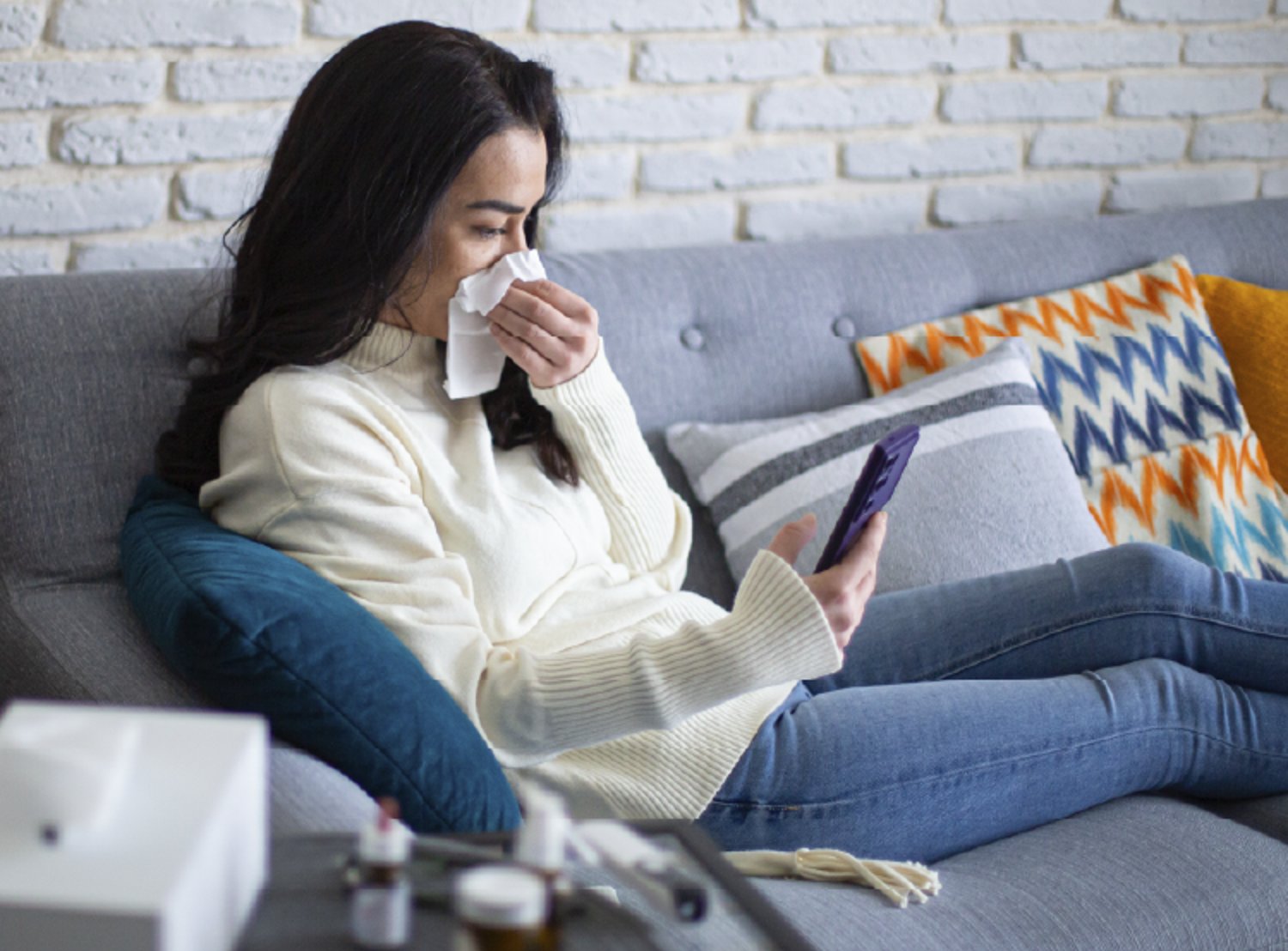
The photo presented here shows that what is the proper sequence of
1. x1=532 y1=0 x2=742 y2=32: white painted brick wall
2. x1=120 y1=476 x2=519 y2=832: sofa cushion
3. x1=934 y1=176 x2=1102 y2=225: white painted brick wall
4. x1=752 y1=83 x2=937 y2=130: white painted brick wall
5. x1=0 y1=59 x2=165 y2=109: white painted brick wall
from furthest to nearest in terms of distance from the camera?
1. x1=934 y1=176 x2=1102 y2=225: white painted brick wall
2. x1=752 y1=83 x2=937 y2=130: white painted brick wall
3. x1=532 y1=0 x2=742 y2=32: white painted brick wall
4. x1=0 y1=59 x2=165 y2=109: white painted brick wall
5. x1=120 y1=476 x2=519 y2=832: sofa cushion

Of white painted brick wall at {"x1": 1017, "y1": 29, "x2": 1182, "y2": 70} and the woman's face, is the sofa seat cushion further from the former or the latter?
white painted brick wall at {"x1": 1017, "y1": 29, "x2": 1182, "y2": 70}

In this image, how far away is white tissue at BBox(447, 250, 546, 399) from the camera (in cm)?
146

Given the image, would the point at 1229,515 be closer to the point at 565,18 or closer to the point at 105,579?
the point at 565,18

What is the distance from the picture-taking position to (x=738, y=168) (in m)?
2.25

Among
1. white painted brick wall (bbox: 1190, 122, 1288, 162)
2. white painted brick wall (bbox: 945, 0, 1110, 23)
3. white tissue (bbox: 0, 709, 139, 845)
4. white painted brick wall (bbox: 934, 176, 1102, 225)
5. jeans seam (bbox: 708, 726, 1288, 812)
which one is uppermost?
white painted brick wall (bbox: 945, 0, 1110, 23)

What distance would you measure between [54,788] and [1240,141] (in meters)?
2.53

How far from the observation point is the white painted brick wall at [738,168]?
2.18 meters

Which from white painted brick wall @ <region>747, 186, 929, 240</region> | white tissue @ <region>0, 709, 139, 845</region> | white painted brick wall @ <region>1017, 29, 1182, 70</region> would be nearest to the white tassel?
white tissue @ <region>0, 709, 139, 845</region>

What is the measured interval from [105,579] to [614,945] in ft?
2.92

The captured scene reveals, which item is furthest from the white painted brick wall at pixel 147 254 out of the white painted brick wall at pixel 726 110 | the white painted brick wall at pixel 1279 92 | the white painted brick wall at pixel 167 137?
the white painted brick wall at pixel 1279 92

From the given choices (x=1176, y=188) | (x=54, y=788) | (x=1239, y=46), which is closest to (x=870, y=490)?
(x=54, y=788)

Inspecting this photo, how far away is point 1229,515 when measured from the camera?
2.05 meters

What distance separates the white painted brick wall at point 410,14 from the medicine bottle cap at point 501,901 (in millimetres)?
1424

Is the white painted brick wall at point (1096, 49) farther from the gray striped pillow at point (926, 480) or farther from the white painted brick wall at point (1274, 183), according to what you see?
the gray striped pillow at point (926, 480)
